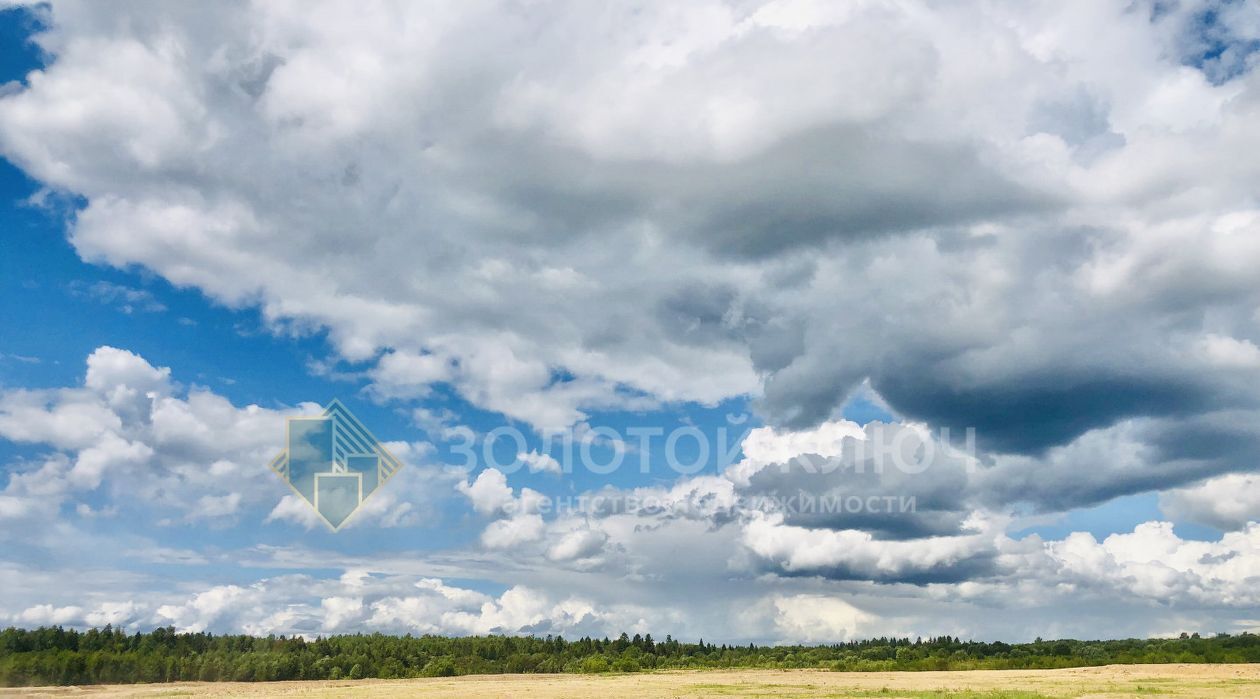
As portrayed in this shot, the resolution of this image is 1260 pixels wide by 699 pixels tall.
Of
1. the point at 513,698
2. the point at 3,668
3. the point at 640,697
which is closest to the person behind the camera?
the point at 640,697

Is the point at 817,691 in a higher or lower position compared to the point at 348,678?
higher

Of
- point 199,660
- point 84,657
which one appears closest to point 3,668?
point 84,657

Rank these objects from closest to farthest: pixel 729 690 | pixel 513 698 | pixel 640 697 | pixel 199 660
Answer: pixel 640 697 < pixel 513 698 < pixel 729 690 < pixel 199 660

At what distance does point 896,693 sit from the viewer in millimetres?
89188

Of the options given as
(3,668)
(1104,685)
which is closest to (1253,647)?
(1104,685)

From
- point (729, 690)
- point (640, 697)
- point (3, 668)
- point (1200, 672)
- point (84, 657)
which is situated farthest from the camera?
point (84, 657)

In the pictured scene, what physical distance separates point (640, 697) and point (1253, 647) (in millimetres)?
144778

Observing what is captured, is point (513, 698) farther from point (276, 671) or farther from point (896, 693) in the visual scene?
point (276, 671)

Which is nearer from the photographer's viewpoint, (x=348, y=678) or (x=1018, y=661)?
(x=1018, y=661)

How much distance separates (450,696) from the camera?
9888 centimetres

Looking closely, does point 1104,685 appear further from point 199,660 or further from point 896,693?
point 199,660

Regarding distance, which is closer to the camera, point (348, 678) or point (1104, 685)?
point (1104, 685)

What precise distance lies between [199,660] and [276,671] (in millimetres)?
16415

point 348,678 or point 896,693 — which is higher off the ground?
point 896,693
